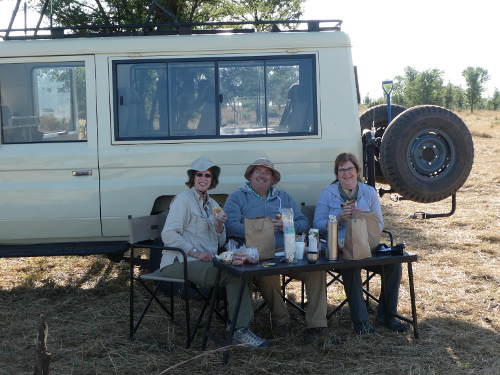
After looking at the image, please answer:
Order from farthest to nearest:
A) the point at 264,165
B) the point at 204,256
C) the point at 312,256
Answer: the point at 264,165 < the point at 204,256 < the point at 312,256

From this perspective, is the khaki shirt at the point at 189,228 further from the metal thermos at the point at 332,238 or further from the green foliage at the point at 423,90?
the green foliage at the point at 423,90

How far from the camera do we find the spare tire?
494 centimetres

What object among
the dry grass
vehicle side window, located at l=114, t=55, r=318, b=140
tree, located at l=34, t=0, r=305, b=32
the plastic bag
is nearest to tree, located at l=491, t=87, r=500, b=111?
tree, located at l=34, t=0, r=305, b=32

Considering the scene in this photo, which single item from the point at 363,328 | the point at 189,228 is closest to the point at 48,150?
the point at 189,228

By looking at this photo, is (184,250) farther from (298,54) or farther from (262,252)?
(298,54)

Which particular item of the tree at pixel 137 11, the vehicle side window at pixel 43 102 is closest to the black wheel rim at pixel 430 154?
the vehicle side window at pixel 43 102

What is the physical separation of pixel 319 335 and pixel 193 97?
2.10 meters

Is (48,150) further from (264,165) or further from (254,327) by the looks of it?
(254,327)

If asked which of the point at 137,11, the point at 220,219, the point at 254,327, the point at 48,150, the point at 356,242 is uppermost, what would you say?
the point at 137,11

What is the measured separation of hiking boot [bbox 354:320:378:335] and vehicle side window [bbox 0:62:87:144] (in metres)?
2.56

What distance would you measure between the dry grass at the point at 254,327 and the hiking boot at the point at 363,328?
6 cm

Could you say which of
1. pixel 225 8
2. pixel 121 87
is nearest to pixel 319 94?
pixel 121 87

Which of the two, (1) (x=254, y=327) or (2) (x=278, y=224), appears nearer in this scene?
(2) (x=278, y=224)

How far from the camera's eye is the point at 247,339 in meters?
4.03
